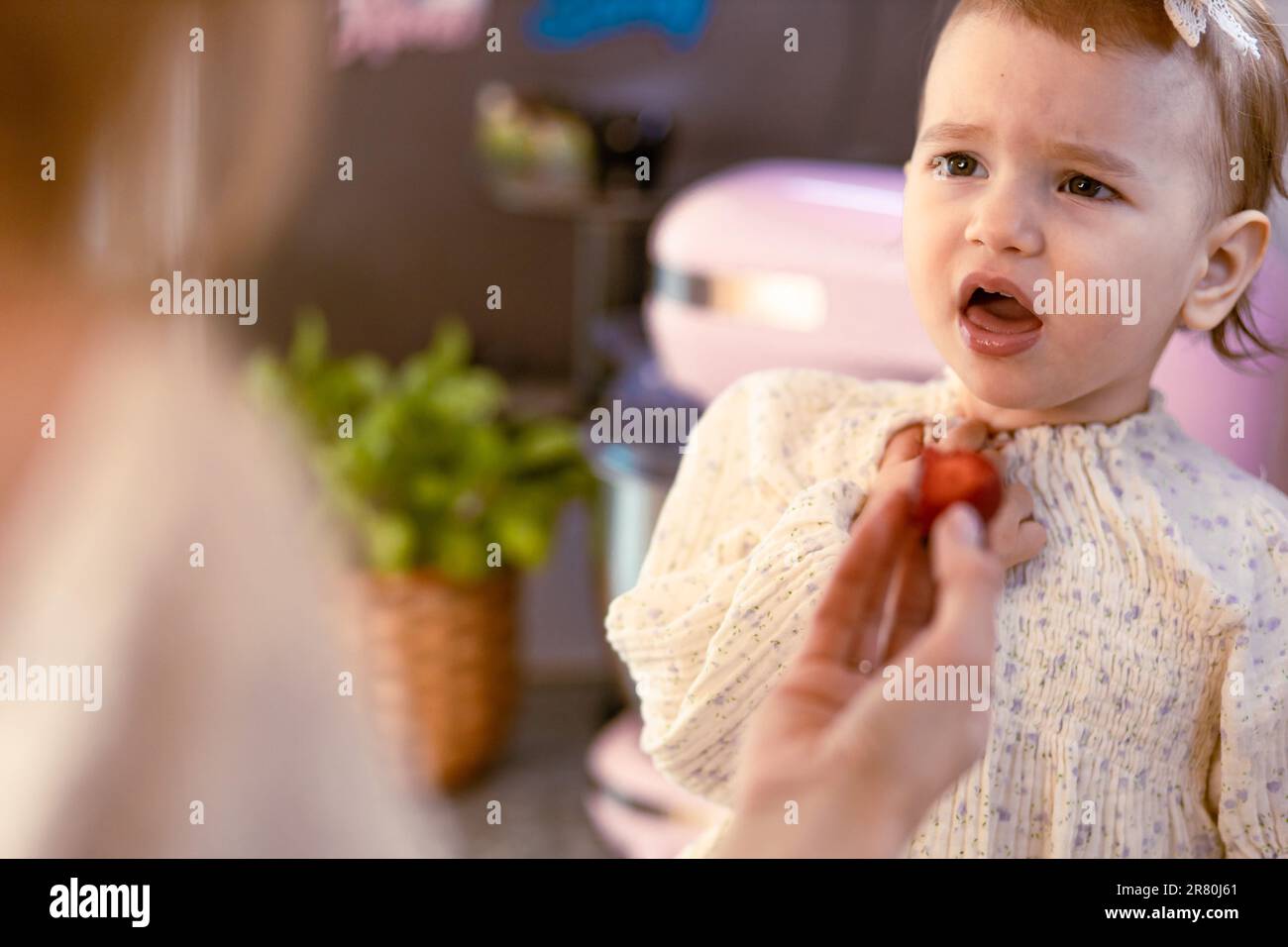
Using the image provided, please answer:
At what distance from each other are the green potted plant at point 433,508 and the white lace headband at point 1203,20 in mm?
1206

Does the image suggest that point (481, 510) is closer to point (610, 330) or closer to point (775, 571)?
point (610, 330)

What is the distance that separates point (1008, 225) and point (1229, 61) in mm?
122

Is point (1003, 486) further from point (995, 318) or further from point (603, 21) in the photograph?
point (603, 21)

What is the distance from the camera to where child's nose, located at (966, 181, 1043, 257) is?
58 cm

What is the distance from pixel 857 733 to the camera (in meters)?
0.44

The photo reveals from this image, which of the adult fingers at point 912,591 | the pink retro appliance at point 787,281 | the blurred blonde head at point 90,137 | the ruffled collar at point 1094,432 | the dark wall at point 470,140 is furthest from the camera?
the dark wall at point 470,140

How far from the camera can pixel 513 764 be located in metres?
1.94

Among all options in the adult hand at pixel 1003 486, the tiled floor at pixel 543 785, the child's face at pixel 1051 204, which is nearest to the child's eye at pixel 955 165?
the child's face at pixel 1051 204

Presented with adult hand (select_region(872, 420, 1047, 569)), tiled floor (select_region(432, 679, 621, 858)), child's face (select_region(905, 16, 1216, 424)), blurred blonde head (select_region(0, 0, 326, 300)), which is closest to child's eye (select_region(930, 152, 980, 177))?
child's face (select_region(905, 16, 1216, 424))

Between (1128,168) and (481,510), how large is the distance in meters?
1.25

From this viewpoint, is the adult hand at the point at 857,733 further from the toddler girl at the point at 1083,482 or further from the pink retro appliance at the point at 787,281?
the pink retro appliance at the point at 787,281

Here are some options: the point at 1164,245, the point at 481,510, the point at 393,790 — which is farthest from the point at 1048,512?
the point at 481,510

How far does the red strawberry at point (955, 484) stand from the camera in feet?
1.83

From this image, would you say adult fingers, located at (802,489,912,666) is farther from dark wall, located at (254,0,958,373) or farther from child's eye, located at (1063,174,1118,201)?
dark wall, located at (254,0,958,373)
